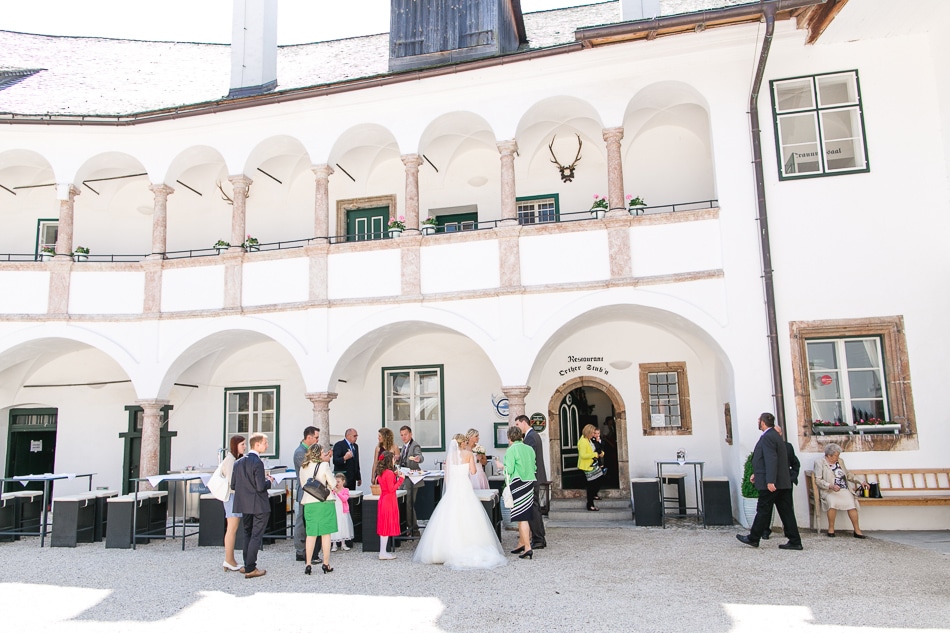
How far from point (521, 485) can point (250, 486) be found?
309 cm

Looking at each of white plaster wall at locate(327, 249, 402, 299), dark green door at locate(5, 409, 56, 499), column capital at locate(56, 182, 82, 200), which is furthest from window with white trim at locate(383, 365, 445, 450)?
dark green door at locate(5, 409, 56, 499)

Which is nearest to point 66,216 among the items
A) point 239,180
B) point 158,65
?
point 239,180

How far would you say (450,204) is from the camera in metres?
15.0

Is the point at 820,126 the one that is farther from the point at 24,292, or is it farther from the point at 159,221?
the point at 24,292

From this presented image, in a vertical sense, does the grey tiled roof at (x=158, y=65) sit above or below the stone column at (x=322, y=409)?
above

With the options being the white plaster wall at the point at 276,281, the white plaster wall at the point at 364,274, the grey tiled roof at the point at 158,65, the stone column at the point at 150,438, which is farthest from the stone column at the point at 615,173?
the stone column at the point at 150,438

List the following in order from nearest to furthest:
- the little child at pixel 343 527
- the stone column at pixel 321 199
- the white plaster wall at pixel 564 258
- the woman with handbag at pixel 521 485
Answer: the woman with handbag at pixel 521 485 → the little child at pixel 343 527 → the white plaster wall at pixel 564 258 → the stone column at pixel 321 199

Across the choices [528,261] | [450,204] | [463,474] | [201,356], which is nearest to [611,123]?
[528,261]

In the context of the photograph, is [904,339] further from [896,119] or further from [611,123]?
[611,123]

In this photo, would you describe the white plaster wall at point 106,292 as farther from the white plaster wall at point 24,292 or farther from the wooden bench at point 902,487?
the wooden bench at point 902,487

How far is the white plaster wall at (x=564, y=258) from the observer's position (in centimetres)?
1195

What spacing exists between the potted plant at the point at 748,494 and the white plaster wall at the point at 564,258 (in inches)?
137

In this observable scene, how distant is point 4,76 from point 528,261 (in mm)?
→ 12543

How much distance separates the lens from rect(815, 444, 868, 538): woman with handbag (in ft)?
33.0
